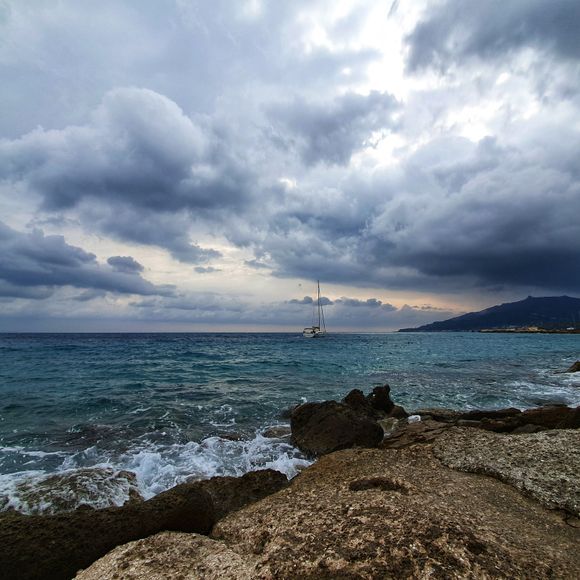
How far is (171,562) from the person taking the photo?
12.6 ft

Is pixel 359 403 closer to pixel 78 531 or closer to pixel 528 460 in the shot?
pixel 528 460

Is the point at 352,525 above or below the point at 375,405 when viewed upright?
above

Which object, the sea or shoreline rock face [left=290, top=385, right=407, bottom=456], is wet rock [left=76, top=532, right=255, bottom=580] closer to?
the sea

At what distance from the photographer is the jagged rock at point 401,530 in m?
3.43

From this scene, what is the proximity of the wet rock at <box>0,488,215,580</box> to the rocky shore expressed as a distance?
1 centimetres

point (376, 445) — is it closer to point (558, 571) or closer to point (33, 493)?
point (558, 571)

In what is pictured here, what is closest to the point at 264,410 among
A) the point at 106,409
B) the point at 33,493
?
the point at 106,409

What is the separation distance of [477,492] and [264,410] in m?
12.9

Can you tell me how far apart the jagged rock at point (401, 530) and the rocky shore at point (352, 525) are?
0.05ft

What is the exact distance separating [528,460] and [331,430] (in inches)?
228

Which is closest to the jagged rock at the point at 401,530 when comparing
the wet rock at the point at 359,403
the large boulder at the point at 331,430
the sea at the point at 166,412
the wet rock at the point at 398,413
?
the sea at the point at 166,412

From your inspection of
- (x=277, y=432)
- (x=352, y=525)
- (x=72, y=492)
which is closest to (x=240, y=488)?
(x=352, y=525)

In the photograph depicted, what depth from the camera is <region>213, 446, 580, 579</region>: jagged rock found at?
3.43m

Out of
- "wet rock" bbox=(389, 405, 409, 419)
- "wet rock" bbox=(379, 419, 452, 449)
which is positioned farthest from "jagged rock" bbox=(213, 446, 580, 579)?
"wet rock" bbox=(389, 405, 409, 419)
